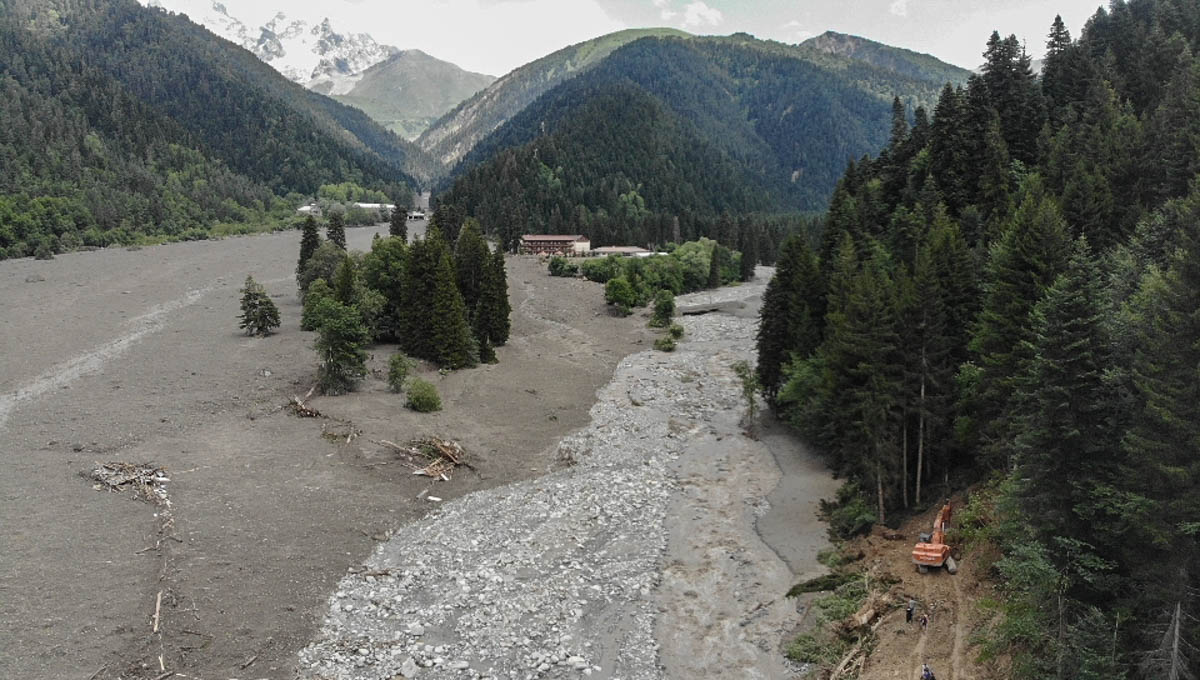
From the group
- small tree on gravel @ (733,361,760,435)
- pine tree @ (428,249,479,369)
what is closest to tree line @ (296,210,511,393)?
pine tree @ (428,249,479,369)

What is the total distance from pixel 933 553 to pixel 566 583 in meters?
14.9

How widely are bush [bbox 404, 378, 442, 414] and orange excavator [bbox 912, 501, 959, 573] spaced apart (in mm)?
34033

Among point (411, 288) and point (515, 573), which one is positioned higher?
point (411, 288)

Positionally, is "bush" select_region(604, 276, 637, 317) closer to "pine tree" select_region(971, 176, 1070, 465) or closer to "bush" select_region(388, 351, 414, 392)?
"bush" select_region(388, 351, 414, 392)

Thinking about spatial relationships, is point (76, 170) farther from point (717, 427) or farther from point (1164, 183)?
point (1164, 183)

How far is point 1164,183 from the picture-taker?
148 feet

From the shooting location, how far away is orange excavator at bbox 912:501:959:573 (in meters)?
29.6

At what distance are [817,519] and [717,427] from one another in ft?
58.2

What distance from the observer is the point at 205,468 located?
39656 millimetres

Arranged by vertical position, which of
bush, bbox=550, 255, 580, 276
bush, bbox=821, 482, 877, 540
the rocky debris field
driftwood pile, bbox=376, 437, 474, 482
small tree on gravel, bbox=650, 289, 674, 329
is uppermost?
bush, bbox=550, 255, 580, 276

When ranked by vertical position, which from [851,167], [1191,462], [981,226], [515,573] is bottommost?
[515,573]

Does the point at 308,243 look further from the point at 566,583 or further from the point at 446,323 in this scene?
the point at 566,583

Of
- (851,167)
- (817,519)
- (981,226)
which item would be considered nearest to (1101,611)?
(817,519)

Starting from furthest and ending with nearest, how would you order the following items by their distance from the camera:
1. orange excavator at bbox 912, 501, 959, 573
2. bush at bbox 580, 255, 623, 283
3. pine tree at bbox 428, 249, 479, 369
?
bush at bbox 580, 255, 623, 283 → pine tree at bbox 428, 249, 479, 369 → orange excavator at bbox 912, 501, 959, 573
